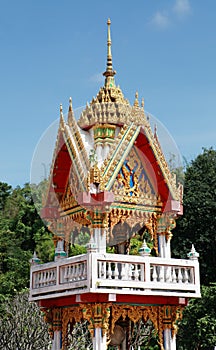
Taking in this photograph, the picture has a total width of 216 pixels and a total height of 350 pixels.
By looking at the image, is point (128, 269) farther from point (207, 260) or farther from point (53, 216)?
point (207, 260)

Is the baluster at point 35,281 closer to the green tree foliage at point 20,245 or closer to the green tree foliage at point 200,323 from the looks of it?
the green tree foliage at point 200,323

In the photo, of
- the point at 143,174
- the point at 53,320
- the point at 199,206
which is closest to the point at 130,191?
the point at 143,174

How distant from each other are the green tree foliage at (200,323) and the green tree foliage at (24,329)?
5.82m

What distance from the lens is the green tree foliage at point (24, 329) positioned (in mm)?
21750

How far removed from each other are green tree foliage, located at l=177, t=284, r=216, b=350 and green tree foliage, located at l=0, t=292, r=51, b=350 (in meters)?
5.82

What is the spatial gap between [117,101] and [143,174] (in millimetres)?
1715

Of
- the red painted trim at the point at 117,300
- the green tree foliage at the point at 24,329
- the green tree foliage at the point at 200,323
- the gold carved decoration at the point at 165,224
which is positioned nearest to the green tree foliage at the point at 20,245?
the green tree foliage at the point at 24,329

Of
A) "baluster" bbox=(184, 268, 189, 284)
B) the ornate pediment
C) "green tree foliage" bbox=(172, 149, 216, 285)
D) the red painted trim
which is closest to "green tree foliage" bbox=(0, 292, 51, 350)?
"green tree foliage" bbox=(172, 149, 216, 285)

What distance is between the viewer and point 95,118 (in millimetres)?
11555

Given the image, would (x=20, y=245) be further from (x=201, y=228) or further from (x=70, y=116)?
(x=70, y=116)

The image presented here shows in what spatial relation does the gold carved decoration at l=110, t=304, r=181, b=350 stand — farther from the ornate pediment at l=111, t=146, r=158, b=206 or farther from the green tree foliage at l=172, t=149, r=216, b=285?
the green tree foliage at l=172, t=149, r=216, b=285

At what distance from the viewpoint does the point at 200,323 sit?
71.5ft

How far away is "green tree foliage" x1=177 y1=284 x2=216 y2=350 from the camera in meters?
21.7

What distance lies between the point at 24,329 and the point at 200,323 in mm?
7329
